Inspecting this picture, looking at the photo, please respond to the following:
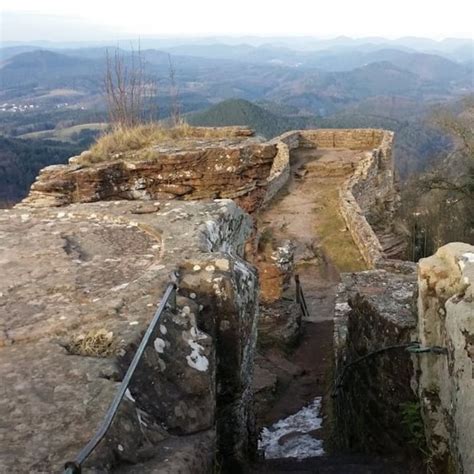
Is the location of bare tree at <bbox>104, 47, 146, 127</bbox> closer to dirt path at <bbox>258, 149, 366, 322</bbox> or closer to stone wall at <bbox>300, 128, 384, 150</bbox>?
dirt path at <bbox>258, 149, 366, 322</bbox>

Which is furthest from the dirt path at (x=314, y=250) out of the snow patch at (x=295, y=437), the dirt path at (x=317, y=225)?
the snow patch at (x=295, y=437)

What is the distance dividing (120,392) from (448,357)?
7.09 feet

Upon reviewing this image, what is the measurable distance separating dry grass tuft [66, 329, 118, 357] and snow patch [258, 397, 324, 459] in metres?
2.92

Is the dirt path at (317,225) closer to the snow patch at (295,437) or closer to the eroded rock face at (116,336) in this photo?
the snow patch at (295,437)

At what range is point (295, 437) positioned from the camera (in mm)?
6824

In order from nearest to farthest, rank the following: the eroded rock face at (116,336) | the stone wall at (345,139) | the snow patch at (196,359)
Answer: the eroded rock face at (116,336) → the snow patch at (196,359) → the stone wall at (345,139)

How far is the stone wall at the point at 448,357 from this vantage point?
351 centimetres

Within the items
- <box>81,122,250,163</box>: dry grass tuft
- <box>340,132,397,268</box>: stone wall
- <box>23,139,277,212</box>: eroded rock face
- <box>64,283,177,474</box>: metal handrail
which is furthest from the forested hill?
<box>64,283,177,474</box>: metal handrail

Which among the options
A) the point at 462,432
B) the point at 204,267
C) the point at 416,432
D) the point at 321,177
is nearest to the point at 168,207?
the point at 204,267

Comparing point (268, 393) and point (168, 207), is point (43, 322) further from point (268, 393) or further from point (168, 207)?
point (268, 393)

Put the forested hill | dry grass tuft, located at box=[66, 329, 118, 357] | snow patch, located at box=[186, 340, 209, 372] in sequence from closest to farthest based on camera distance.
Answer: dry grass tuft, located at box=[66, 329, 118, 357], snow patch, located at box=[186, 340, 209, 372], the forested hill

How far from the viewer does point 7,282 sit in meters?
4.26

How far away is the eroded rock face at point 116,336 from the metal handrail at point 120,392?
0.26 feet

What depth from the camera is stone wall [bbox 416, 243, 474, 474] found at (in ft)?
11.5
